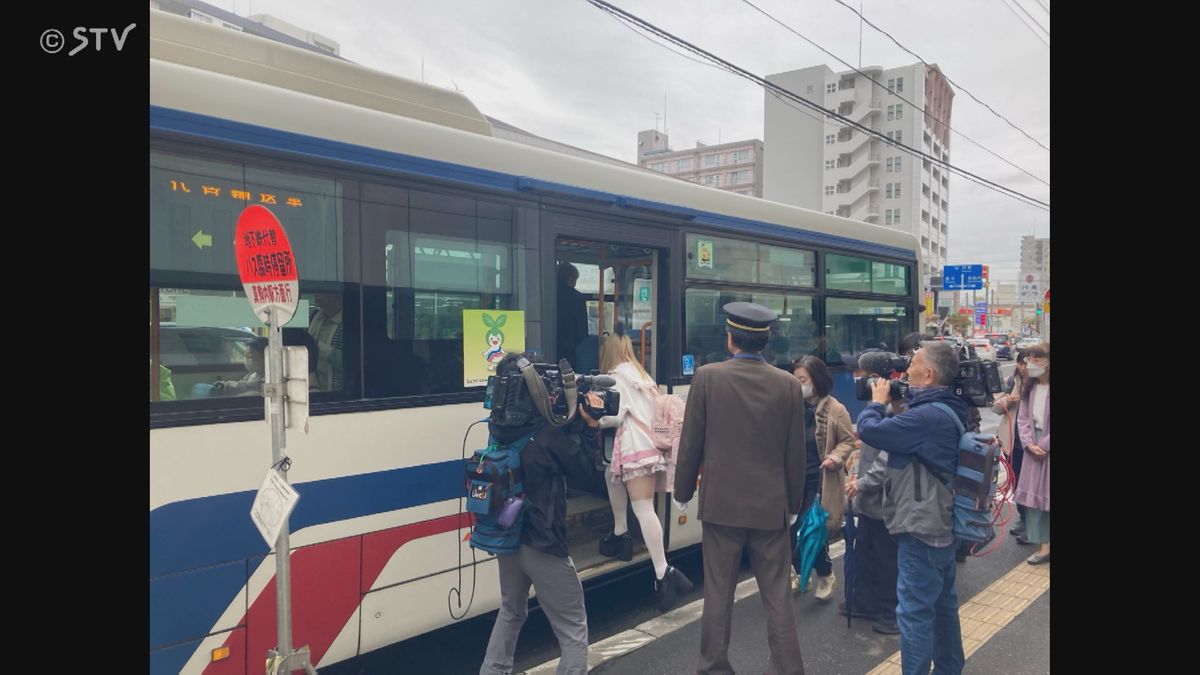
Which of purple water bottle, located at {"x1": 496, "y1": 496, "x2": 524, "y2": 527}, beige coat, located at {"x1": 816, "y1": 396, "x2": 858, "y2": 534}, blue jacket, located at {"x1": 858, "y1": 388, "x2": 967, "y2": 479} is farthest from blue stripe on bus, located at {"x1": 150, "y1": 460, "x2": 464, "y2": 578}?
beige coat, located at {"x1": 816, "y1": 396, "x2": 858, "y2": 534}

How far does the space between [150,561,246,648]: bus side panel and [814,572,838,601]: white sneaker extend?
389 cm

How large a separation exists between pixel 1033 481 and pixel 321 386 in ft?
18.9

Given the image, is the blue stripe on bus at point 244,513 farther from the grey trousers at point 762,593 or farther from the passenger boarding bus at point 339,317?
the grey trousers at point 762,593

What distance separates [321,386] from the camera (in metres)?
3.50

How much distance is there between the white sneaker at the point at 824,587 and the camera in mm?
5180

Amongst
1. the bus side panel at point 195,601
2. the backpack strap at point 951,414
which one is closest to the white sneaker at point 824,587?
the backpack strap at point 951,414

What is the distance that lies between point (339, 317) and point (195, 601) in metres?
1.43

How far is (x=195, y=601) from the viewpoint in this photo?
9.98 feet

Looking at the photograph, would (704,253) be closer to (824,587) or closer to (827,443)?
Answer: (827,443)

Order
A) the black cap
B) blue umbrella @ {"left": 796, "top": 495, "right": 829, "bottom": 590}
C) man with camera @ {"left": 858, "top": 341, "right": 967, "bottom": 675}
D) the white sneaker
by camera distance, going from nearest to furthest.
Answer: man with camera @ {"left": 858, "top": 341, "right": 967, "bottom": 675} → the black cap → blue umbrella @ {"left": 796, "top": 495, "right": 829, "bottom": 590} → the white sneaker

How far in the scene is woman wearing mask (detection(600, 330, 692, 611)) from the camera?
15.8 feet

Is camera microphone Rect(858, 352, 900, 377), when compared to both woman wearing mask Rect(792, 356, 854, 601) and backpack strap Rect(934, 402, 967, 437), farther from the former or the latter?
woman wearing mask Rect(792, 356, 854, 601)
